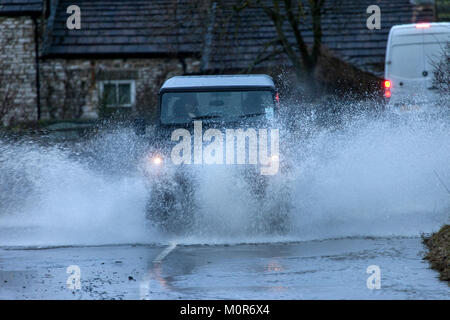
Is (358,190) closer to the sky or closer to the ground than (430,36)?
closer to the ground

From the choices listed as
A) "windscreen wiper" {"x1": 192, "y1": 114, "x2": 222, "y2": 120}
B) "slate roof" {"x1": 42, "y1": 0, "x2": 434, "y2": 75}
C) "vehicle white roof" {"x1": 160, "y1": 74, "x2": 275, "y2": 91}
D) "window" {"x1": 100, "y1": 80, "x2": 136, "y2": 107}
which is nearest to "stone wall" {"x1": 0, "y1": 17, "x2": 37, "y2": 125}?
"slate roof" {"x1": 42, "y1": 0, "x2": 434, "y2": 75}

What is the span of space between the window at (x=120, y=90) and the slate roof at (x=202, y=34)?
1.06m

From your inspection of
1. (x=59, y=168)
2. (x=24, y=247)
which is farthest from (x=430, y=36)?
(x=24, y=247)

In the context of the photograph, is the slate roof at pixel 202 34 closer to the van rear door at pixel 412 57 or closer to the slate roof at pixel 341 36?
the slate roof at pixel 341 36

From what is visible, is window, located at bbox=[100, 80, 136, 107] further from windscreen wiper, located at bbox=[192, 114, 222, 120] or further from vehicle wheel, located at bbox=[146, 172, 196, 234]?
vehicle wheel, located at bbox=[146, 172, 196, 234]

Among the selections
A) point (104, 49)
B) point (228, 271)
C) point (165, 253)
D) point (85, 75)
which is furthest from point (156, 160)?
point (85, 75)

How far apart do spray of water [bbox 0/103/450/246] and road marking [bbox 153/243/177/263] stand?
641 millimetres

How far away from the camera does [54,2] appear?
3238 cm

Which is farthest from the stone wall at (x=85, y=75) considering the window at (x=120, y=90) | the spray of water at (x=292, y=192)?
the spray of water at (x=292, y=192)

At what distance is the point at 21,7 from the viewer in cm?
3138

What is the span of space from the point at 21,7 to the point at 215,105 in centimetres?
1950

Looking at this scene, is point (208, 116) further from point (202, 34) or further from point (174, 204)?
point (202, 34)
